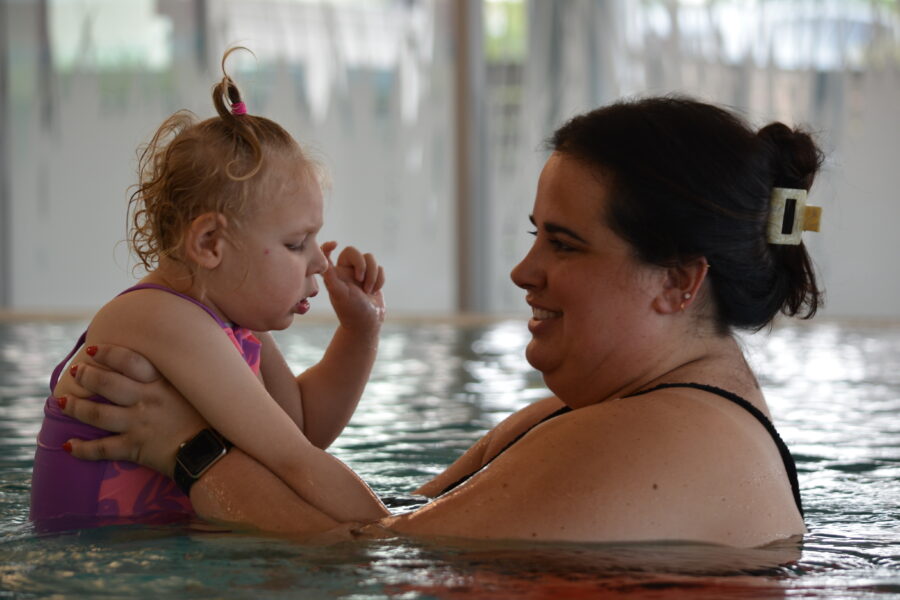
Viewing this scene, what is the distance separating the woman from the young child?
6 centimetres

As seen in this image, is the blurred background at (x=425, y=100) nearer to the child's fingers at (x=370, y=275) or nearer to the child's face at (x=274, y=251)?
the child's fingers at (x=370, y=275)

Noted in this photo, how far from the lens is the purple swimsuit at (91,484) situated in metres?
2.42

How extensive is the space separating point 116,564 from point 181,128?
3.14ft

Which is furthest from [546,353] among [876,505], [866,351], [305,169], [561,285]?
[866,351]

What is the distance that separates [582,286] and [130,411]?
894 millimetres

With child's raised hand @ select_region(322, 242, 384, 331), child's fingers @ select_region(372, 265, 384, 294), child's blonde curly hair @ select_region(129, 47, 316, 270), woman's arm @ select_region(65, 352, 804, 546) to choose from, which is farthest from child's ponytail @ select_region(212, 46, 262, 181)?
woman's arm @ select_region(65, 352, 804, 546)

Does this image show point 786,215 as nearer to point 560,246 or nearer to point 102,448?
point 560,246

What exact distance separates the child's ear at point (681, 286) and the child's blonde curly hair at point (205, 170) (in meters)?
0.82

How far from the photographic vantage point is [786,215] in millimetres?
2195

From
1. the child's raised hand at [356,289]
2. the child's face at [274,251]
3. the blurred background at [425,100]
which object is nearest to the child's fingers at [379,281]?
the child's raised hand at [356,289]

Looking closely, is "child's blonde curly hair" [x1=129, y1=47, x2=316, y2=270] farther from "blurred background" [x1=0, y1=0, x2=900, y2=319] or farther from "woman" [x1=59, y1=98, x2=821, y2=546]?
"blurred background" [x1=0, y1=0, x2=900, y2=319]

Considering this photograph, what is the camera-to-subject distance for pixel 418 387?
5602 mm

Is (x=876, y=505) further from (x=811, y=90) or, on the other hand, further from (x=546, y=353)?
(x=811, y=90)

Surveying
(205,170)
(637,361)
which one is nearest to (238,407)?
(205,170)
